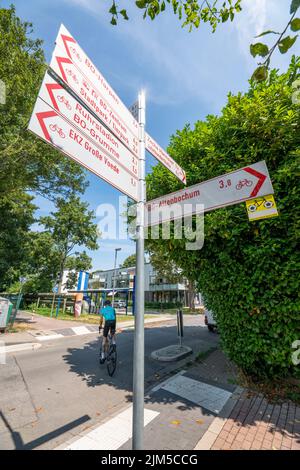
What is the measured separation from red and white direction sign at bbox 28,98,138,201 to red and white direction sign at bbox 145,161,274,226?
572 millimetres

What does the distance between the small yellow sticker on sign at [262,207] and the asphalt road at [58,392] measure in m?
4.41

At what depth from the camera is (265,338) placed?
4.69 meters

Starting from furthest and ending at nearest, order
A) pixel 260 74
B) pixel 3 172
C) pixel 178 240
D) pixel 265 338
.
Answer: pixel 3 172 < pixel 178 240 < pixel 265 338 < pixel 260 74

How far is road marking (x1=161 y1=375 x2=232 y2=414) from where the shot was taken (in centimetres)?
473

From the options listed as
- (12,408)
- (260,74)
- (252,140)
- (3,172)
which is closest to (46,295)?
(3,172)

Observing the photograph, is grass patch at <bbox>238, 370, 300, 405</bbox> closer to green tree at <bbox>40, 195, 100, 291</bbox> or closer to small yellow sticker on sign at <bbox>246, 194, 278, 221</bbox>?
small yellow sticker on sign at <bbox>246, 194, 278, 221</bbox>

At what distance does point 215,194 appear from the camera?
279 cm

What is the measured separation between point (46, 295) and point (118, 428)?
77.7ft

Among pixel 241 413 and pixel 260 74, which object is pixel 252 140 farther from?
pixel 241 413

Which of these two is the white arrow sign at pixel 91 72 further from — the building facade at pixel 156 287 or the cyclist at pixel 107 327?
the building facade at pixel 156 287

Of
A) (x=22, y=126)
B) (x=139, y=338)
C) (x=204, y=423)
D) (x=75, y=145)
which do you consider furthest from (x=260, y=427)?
(x=22, y=126)

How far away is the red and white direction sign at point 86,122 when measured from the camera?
1609 mm

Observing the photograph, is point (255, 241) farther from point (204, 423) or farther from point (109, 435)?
point (109, 435)

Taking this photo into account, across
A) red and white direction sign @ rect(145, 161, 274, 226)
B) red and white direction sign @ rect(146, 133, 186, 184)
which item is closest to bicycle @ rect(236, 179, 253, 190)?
red and white direction sign @ rect(145, 161, 274, 226)
